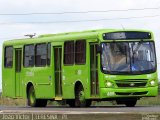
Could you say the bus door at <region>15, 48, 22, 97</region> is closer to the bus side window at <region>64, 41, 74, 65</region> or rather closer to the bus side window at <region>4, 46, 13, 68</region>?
the bus side window at <region>4, 46, 13, 68</region>

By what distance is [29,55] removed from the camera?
1353 inches

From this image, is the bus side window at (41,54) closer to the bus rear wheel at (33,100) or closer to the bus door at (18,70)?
the bus rear wheel at (33,100)

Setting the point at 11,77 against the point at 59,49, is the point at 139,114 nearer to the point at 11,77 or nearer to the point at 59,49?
the point at 59,49

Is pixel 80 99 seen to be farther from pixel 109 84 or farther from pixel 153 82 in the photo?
pixel 153 82

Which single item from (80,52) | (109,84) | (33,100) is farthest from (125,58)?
(33,100)

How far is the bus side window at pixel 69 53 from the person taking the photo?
3125 cm

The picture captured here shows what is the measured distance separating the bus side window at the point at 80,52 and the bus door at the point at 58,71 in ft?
4.92

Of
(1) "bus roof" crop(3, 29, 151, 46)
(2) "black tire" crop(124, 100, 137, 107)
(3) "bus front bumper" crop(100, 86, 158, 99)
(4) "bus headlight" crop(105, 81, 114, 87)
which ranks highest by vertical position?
(1) "bus roof" crop(3, 29, 151, 46)

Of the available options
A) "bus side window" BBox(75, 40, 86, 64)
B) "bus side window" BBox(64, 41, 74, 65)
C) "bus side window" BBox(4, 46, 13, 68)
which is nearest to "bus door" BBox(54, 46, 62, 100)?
"bus side window" BBox(64, 41, 74, 65)

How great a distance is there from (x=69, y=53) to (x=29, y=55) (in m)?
3.47

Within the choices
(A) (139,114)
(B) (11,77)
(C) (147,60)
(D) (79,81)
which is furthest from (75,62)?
(A) (139,114)

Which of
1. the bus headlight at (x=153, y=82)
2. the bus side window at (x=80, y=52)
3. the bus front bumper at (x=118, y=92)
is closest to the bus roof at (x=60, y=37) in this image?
the bus side window at (x=80, y=52)

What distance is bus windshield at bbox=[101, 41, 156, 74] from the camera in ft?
98.1

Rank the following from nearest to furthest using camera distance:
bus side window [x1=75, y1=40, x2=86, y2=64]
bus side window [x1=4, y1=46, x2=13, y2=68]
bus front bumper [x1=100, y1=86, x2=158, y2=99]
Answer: bus front bumper [x1=100, y1=86, x2=158, y2=99], bus side window [x1=75, y1=40, x2=86, y2=64], bus side window [x1=4, y1=46, x2=13, y2=68]
